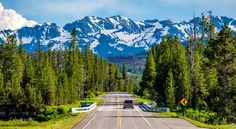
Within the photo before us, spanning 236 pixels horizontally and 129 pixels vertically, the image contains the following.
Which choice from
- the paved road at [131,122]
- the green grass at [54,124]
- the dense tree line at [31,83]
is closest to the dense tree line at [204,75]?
the paved road at [131,122]

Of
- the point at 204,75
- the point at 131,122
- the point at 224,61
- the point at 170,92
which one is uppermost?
the point at 224,61

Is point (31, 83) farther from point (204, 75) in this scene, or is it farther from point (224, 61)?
point (224, 61)

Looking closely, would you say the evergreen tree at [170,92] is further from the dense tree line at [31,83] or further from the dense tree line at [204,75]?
the dense tree line at [31,83]

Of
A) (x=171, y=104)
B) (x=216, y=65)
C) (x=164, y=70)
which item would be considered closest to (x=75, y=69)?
(x=164, y=70)

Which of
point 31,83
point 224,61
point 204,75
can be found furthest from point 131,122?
point 31,83

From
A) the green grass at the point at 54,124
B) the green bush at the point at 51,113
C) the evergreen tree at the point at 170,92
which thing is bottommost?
the green grass at the point at 54,124

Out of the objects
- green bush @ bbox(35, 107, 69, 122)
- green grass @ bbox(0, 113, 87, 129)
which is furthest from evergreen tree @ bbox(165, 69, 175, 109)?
green grass @ bbox(0, 113, 87, 129)

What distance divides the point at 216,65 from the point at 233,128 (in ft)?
82.8

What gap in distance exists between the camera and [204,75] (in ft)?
281

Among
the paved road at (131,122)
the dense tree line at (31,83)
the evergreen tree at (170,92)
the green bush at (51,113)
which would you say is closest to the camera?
the paved road at (131,122)

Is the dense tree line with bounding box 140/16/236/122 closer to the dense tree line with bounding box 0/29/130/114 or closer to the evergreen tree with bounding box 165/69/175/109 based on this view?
the evergreen tree with bounding box 165/69/175/109

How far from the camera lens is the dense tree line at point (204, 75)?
2500 inches

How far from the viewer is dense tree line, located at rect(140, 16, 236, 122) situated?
6350 centimetres

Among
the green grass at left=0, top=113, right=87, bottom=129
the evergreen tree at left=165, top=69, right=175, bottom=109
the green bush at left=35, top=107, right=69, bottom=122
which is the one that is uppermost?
the evergreen tree at left=165, top=69, right=175, bottom=109
